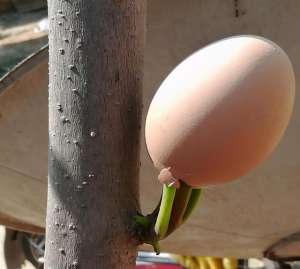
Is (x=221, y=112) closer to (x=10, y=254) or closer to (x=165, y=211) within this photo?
(x=165, y=211)

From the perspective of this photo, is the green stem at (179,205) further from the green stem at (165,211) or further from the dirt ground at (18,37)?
the dirt ground at (18,37)

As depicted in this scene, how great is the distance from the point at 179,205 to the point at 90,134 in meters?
0.12

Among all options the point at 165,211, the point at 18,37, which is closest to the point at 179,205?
the point at 165,211

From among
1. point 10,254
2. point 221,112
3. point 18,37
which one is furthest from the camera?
point 10,254

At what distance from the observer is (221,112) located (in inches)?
30.9

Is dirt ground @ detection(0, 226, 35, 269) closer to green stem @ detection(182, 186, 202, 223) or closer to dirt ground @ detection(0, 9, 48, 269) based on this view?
dirt ground @ detection(0, 9, 48, 269)

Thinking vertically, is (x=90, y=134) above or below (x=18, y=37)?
below

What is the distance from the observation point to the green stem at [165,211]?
815mm

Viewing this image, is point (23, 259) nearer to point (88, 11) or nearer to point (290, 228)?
point (290, 228)

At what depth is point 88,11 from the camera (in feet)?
2.67

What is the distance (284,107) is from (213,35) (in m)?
0.76

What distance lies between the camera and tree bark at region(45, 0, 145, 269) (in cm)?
81

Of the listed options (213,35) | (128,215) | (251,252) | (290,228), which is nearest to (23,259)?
(251,252)

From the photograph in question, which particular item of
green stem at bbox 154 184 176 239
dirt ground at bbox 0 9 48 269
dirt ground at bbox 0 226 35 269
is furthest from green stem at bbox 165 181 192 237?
dirt ground at bbox 0 226 35 269
